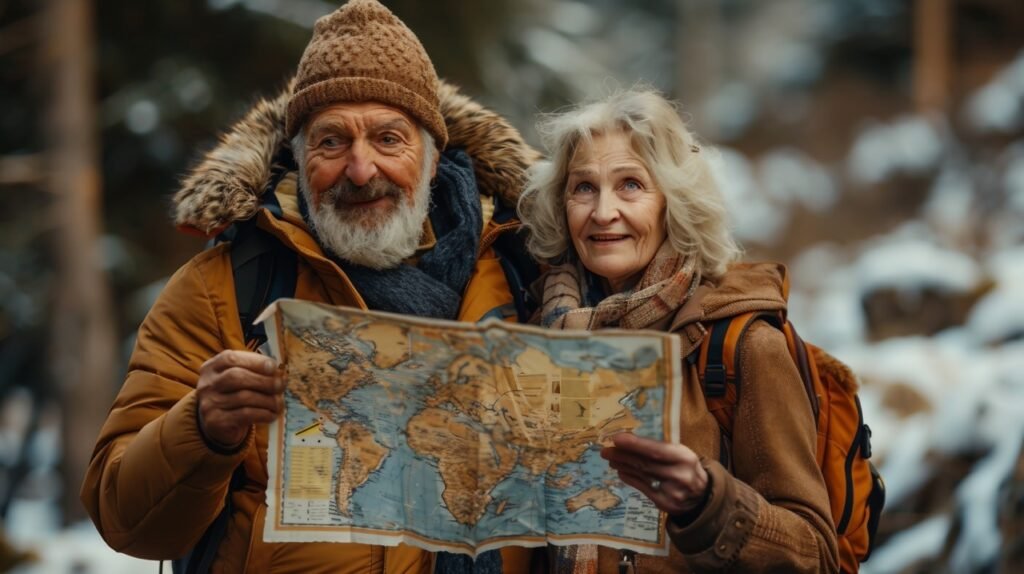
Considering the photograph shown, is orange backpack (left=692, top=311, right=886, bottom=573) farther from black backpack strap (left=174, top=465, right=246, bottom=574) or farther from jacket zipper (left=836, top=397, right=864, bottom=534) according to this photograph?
black backpack strap (left=174, top=465, right=246, bottom=574)

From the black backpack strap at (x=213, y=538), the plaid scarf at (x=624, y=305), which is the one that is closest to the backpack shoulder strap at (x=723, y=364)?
the plaid scarf at (x=624, y=305)

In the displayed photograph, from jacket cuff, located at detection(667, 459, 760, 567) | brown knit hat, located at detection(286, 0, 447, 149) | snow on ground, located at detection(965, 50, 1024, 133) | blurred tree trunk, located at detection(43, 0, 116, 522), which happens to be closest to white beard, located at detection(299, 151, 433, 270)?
brown knit hat, located at detection(286, 0, 447, 149)

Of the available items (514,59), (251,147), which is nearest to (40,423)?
(514,59)

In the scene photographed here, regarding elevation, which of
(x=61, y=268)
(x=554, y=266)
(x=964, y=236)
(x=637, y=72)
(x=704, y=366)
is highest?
(x=637, y=72)

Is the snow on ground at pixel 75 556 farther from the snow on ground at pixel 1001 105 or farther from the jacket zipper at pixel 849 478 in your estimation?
the snow on ground at pixel 1001 105

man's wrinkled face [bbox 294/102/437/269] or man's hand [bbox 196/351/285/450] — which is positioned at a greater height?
man's wrinkled face [bbox 294/102/437/269]

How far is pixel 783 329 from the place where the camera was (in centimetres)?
282

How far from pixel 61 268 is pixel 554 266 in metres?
7.45

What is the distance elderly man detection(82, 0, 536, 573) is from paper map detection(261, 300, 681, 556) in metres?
0.14

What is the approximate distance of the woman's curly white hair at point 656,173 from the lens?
2965mm

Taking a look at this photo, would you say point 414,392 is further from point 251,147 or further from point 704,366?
point 251,147

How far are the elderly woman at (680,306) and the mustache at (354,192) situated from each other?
0.46m

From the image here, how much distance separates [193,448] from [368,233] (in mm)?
827

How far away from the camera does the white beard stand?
10.2 ft
